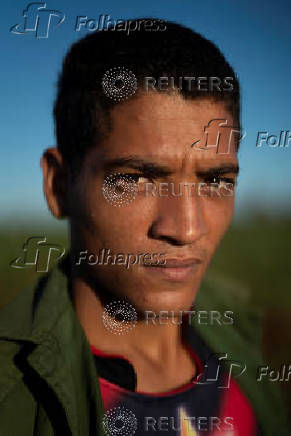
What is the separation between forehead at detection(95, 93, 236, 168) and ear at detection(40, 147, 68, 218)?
127 millimetres

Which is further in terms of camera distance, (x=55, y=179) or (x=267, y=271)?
(x=267, y=271)

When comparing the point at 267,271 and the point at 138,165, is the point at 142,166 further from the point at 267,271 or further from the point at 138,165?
the point at 267,271

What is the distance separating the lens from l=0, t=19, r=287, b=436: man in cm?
86

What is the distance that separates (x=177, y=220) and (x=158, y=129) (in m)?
0.22

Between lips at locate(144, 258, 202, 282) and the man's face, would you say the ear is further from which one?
lips at locate(144, 258, 202, 282)

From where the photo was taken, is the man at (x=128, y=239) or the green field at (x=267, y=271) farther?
the green field at (x=267, y=271)

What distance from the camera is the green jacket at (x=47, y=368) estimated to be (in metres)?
0.82

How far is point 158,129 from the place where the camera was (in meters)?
0.87

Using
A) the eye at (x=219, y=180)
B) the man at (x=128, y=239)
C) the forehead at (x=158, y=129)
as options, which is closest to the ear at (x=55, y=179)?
the man at (x=128, y=239)

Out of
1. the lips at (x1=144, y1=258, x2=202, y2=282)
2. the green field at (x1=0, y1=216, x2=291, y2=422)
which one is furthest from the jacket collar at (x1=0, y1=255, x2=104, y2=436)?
the green field at (x1=0, y1=216, x2=291, y2=422)

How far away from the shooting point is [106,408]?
95 centimetres

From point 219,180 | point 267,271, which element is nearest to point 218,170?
point 219,180

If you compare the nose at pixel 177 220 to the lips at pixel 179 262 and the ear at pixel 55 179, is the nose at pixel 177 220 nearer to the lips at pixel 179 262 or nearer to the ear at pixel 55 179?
the lips at pixel 179 262

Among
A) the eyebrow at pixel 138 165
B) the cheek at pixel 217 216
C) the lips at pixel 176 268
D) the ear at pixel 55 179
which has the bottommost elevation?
the lips at pixel 176 268
